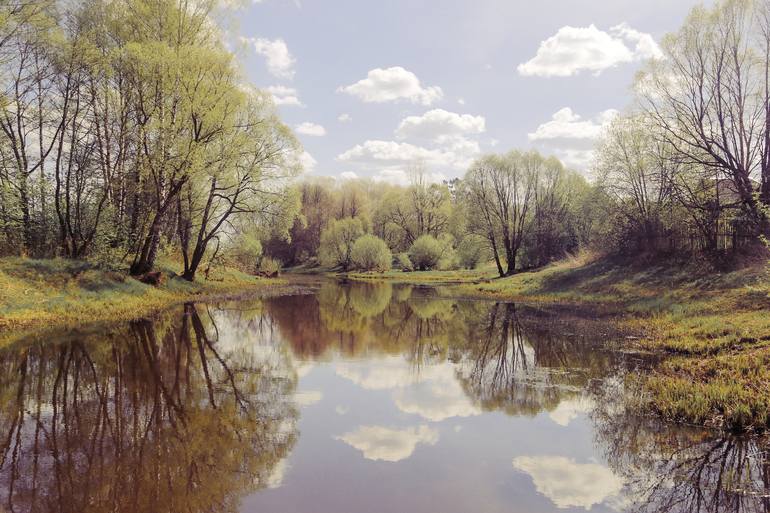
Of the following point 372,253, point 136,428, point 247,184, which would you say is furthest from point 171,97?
point 372,253

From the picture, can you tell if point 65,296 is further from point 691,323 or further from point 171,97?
point 691,323

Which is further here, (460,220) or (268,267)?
(460,220)

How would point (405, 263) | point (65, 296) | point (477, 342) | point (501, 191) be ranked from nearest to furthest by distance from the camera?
point (477, 342) → point (65, 296) → point (501, 191) → point (405, 263)

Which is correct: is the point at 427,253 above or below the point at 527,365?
above

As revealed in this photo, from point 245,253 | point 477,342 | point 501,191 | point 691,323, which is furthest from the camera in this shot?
point 501,191

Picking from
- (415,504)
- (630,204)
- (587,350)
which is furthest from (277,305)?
(630,204)

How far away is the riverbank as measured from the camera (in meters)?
7.42

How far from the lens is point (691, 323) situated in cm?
1425

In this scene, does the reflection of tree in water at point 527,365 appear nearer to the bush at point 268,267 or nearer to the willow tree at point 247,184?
the willow tree at point 247,184

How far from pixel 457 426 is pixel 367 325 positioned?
10.6 meters

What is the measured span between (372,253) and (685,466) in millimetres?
54061

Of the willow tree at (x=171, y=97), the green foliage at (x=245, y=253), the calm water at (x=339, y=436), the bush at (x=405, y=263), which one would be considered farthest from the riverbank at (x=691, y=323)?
the bush at (x=405, y=263)

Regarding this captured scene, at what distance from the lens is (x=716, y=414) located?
7.18 metres

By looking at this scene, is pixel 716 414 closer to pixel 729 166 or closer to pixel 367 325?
pixel 367 325
